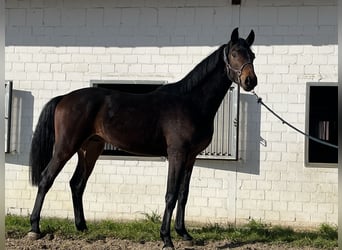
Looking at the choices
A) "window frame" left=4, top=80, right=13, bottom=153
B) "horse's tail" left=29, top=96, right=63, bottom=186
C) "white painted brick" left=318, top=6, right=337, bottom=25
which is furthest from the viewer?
"window frame" left=4, top=80, right=13, bottom=153

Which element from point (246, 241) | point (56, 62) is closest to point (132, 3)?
point (56, 62)

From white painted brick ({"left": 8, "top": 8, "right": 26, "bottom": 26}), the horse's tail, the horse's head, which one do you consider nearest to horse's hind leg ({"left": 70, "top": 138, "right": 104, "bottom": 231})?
the horse's tail

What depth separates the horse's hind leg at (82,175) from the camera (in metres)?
6.09

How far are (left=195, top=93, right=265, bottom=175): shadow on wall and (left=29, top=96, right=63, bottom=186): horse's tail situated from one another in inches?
98.7

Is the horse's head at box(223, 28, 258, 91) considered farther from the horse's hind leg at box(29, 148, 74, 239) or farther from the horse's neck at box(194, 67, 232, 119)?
the horse's hind leg at box(29, 148, 74, 239)

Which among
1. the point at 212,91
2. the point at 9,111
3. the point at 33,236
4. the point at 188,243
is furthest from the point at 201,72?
the point at 9,111

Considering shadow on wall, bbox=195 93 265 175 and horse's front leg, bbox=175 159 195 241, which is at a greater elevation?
shadow on wall, bbox=195 93 265 175

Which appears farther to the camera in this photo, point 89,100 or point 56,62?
point 56,62

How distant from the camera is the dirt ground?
210 inches

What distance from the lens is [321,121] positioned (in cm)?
696

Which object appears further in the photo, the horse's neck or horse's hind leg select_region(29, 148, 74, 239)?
horse's hind leg select_region(29, 148, 74, 239)

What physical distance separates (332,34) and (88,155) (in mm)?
3579

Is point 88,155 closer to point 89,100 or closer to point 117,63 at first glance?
point 89,100

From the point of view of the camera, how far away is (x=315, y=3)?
6820 mm
